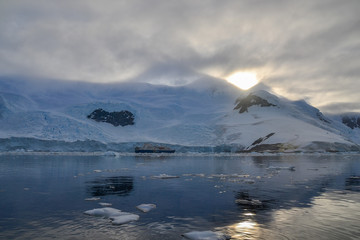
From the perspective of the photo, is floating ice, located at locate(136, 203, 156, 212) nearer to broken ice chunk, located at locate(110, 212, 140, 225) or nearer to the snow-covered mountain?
broken ice chunk, located at locate(110, 212, 140, 225)

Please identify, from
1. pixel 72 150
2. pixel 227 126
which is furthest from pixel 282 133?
pixel 72 150

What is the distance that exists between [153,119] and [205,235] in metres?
103

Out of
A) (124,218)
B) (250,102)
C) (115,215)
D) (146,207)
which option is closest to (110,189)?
(146,207)

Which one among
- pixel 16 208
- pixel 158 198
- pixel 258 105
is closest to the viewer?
pixel 16 208

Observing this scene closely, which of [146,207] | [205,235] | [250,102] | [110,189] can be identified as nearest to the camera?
[205,235]

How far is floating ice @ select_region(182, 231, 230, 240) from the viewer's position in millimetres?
8081

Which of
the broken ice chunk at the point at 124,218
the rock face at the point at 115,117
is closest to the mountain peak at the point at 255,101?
the rock face at the point at 115,117

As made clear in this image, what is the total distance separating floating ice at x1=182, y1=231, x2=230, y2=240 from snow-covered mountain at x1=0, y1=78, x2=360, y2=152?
68.1 m

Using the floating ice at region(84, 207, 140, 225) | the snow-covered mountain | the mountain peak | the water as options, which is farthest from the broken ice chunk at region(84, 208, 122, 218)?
the mountain peak

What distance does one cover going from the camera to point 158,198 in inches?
562

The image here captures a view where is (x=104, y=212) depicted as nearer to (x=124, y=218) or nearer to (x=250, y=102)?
(x=124, y=218)

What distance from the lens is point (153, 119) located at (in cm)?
11112

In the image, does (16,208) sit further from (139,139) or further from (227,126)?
(227,126)

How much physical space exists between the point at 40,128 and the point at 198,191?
70.5 metres
